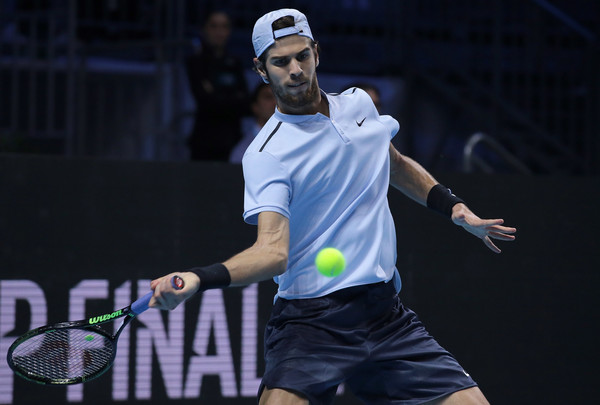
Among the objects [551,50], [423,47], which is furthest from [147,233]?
[551,50]

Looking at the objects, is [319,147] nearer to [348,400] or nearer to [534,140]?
[348,400]

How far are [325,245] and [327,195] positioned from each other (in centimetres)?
18

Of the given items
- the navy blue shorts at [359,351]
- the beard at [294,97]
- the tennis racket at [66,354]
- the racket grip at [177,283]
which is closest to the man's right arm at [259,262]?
the racket grip at [177,283]

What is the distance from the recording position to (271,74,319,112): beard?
10.9ft

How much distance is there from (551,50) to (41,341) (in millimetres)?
7132

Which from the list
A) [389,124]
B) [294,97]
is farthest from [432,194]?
[294,97]

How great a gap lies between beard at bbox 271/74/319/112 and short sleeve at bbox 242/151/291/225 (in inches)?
9.1

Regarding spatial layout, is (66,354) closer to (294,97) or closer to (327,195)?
(327,195)

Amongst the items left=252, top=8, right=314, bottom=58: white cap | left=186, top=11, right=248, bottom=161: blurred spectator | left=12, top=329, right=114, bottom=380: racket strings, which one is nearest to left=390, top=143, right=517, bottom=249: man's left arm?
left=252, top=8, right=314, bottom=58: white cap

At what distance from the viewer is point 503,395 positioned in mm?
5492

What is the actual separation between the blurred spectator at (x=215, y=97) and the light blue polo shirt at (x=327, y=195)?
3.36m

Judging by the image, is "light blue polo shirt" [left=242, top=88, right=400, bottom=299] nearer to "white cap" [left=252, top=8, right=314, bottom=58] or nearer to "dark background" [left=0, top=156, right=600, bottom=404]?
"white cap" [left=252, top=8, right=314, bottom=58]

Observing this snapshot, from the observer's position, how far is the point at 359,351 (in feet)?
10.9

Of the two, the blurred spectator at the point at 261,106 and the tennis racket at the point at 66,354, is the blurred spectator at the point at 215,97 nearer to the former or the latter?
the blurred spectator at the point at 261,106
